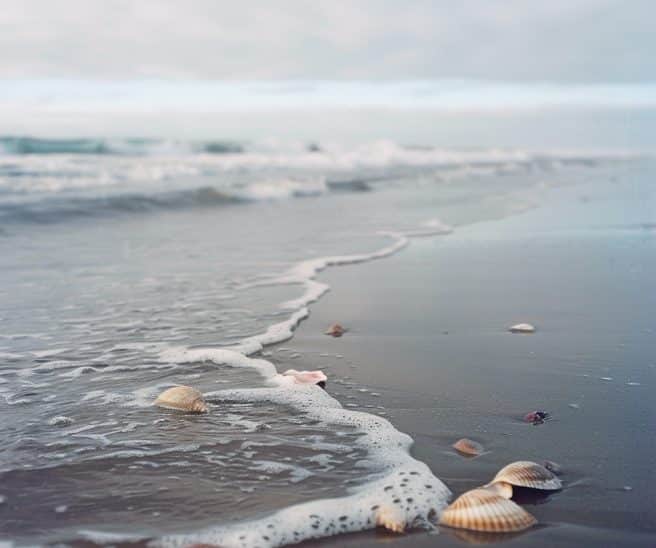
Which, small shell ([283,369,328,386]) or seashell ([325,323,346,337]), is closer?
small shell ([283,369,328,386])

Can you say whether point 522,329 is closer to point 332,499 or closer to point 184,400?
point 184,400

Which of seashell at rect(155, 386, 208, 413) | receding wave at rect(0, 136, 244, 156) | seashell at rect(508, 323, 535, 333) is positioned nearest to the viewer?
seashell at rect(155, 386, 208, 413)

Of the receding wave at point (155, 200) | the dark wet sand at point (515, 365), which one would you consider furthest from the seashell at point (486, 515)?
the receding wave at point (155, 200)

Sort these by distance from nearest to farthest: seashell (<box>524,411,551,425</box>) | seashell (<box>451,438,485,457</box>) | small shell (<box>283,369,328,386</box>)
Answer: seashell (<box>451,438,485,457</box>) → seashell (<box>524,411,551,425</box>) → small shell (<box>283,369,328,386</box>)

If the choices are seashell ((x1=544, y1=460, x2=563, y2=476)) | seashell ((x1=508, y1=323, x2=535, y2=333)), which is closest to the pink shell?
seashell ((x1=544, y1=460, x2=563, y2=476))

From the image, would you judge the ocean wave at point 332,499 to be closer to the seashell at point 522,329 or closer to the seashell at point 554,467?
the seashell at point 554,467

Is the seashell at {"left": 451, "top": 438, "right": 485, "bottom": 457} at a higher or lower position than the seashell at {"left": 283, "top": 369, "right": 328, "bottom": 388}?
lower

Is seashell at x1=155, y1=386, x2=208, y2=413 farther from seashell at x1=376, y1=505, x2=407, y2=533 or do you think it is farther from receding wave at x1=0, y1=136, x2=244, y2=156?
receding wave at x1=0, y1=136, x2=244, y2=156
